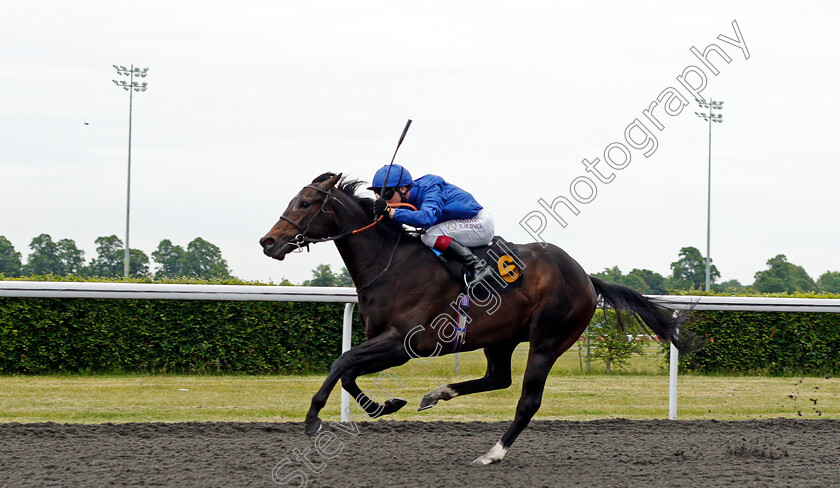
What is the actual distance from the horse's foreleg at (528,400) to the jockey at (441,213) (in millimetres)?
594

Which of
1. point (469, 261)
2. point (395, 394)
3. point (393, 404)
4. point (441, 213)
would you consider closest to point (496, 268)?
point (469, 261)

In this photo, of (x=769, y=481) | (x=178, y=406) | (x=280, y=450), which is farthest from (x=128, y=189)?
(x=769, y=481)

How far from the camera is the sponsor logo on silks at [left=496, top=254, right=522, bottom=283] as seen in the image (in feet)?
14.9

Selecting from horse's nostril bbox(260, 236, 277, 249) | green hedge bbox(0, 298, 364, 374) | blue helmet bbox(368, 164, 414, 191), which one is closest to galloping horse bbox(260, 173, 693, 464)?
horse's nostril bbox(260, 236, 277, 249)

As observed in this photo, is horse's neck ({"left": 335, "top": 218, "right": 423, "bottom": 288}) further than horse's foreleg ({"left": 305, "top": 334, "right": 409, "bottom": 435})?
Yes

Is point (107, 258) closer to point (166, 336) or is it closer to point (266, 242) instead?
point (166, 336)

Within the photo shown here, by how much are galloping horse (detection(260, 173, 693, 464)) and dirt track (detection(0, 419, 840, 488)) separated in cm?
33

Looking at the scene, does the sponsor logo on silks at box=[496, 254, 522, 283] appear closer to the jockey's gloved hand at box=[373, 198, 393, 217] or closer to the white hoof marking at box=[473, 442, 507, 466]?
the jockey's gloved hand at box=[373, 198, 393, 217]

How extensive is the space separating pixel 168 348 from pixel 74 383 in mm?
1063

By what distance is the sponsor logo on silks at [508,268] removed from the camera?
4.53 m

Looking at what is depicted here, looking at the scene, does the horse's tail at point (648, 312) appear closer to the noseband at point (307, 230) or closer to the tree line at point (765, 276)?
the noseband at point (307, 230)

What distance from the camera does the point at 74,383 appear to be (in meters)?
7.47

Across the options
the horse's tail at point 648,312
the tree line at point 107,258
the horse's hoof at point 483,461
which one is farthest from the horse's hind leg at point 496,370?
the tree line at point 107,258

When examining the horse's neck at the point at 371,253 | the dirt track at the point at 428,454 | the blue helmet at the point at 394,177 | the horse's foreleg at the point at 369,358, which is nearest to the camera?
the dirt track at the point at 428,454
